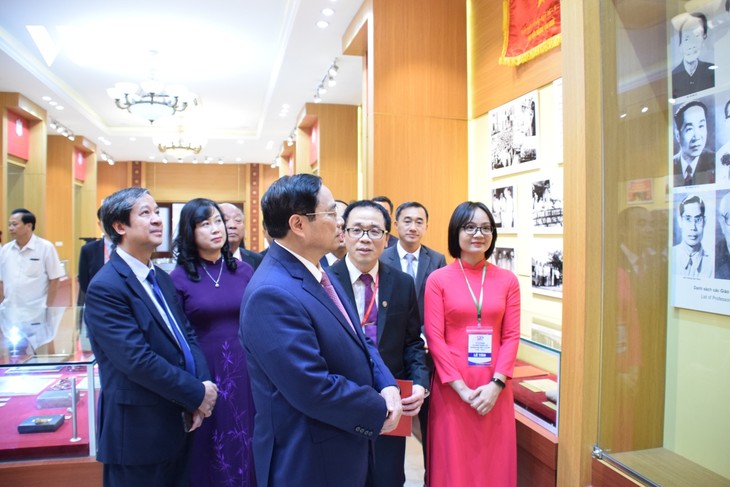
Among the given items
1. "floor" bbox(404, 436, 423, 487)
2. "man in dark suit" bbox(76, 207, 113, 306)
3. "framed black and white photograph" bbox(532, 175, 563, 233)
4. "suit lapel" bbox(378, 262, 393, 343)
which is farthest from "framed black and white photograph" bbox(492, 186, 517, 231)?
"man in dark suit" bbox(76, 207, 113, 306)

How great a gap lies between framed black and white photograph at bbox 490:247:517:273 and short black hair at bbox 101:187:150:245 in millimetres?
3119

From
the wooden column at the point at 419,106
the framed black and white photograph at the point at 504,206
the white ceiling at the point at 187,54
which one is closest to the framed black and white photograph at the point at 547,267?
the framed black and white photograph at the point at 504,206

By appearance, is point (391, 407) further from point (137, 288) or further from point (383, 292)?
point (137, 288)

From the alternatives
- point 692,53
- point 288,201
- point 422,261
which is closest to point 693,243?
point 692,53

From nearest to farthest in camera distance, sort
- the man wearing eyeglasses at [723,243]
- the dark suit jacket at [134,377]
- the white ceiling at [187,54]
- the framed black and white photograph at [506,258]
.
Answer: the man wearing eyeglasses at [723,243] → the dark suit jacket at [134,377] → the framed black and white photograph at [506,258] → the white ceiling at [187,54]

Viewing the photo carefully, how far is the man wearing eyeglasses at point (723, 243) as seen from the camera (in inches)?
64.5

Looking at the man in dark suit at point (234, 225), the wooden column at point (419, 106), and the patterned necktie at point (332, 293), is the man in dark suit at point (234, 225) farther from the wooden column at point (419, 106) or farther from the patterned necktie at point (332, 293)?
the patterned necktie at point (332, 293)

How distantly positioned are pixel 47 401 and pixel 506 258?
11.6 feet

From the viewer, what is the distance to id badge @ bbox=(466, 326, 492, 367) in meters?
2.22

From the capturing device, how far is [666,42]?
6.02 feet

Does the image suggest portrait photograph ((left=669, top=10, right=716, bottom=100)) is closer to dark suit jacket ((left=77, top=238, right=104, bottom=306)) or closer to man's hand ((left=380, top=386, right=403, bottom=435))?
man's hand ((left=380, top=386, right=403, bottom=435))

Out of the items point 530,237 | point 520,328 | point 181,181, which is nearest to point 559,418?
point 520,328

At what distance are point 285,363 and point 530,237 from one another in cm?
322

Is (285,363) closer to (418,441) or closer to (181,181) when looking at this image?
(418,441)
